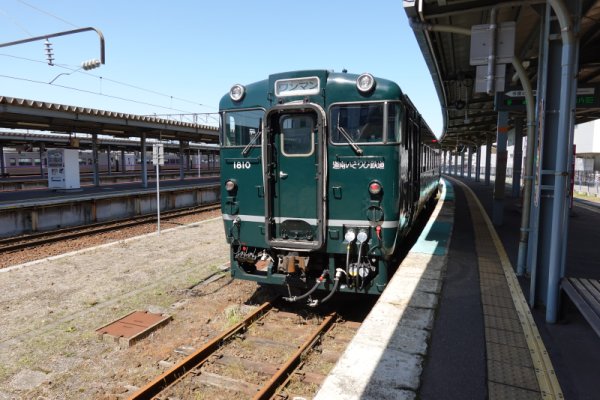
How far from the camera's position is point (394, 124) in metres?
5.59

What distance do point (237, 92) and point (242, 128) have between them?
581mm

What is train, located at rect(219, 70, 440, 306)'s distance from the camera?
5.65 metres

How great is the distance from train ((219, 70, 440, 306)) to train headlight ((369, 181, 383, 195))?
0.01m

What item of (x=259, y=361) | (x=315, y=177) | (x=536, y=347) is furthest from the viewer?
(x=315, y=177)

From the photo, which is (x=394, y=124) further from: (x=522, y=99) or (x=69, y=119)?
(x=69, y=119)

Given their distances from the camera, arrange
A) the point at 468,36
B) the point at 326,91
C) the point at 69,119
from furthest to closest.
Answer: the point at 69,119, the point at 468,36, the point at 326,91

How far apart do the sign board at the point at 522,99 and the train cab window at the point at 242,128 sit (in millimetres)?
4456

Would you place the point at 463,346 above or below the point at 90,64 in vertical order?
below

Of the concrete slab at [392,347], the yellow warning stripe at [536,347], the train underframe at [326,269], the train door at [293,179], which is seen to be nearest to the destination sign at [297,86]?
the train door at [293,179]

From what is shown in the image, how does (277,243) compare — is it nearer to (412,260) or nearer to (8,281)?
(412,260)

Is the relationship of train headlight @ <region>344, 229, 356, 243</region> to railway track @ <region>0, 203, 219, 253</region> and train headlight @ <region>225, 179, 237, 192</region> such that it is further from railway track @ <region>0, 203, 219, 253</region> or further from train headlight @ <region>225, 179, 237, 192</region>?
railway track @ <region>0, 203, 219, 253</region>

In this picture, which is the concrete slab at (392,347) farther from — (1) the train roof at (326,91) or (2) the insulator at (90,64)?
(2) the insulator at (90,64)

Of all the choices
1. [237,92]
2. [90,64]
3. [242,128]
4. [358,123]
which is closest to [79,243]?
[90,64]

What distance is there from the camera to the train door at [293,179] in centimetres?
595
